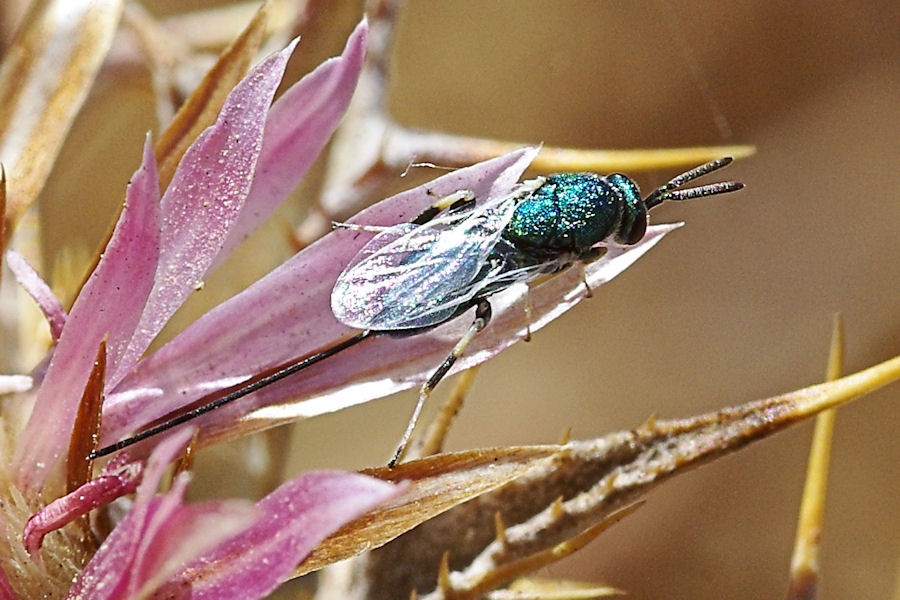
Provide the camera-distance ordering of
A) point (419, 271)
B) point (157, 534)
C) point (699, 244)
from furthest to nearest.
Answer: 1. point (699, 244)
2. point (419, 271)
3. point (157, 534)

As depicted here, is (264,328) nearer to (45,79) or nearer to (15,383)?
(15,383)

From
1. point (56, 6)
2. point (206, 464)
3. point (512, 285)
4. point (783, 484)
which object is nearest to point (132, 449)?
point (512, 285)

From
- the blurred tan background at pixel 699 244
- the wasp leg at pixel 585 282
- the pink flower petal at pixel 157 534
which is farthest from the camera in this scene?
the blurred tan background at pixel 699 244

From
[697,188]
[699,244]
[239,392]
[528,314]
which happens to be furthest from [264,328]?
[699,244]

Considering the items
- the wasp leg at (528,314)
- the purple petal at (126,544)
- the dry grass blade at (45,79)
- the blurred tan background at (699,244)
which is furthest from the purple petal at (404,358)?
the blurred tan background at (699,244)

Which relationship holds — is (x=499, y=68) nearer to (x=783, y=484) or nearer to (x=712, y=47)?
(x=712, y=47)

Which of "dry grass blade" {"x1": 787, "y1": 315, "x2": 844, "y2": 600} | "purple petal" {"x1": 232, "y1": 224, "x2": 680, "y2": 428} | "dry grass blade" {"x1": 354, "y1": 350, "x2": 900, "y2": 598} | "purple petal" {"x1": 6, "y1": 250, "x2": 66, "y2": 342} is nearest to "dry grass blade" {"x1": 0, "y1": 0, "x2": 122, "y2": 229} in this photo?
"purple petal" {"x1": 6, "y1": 250, "x2": 66, "y2": 342}

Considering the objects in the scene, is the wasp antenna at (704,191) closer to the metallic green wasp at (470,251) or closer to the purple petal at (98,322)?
the metallic green wasp at (470,251)
